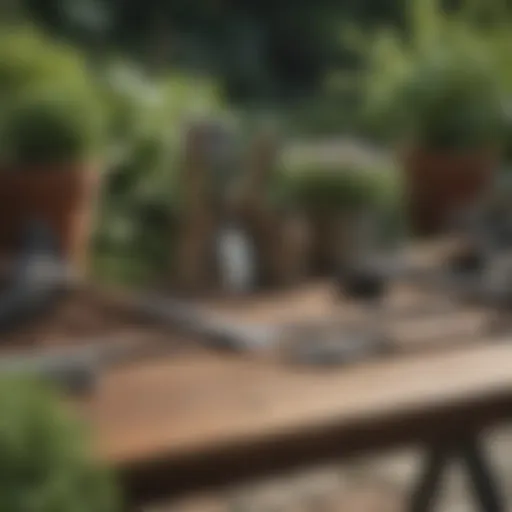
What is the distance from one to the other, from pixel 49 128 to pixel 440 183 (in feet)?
1.58

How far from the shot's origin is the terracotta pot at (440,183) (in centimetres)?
157

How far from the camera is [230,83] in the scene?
191 cm

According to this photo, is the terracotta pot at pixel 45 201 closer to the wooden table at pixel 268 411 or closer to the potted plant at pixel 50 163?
the potted plant at pixel 50 163

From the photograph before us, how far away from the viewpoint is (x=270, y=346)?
3.66ft

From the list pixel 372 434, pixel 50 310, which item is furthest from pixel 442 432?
pixel 50 310

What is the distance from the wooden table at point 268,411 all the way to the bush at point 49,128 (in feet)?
1.14

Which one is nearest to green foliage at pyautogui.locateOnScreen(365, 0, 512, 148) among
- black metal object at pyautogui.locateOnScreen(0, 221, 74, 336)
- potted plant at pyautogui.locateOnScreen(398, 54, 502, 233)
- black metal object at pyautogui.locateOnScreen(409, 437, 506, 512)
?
potted plant at pyautogui.locateOnScreen(398, 54, 502, 233)

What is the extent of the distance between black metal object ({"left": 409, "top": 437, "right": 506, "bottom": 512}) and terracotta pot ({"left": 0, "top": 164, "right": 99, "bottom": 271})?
0.44 metres

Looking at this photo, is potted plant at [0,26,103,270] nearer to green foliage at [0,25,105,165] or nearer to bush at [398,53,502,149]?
green foliage at [0,25,105,165]

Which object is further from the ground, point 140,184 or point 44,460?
point 140,184

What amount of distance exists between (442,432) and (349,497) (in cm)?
104

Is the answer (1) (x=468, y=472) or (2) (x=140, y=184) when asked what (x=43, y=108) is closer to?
(2) (x=140, y=184)

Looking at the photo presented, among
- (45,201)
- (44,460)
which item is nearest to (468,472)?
(45,201)

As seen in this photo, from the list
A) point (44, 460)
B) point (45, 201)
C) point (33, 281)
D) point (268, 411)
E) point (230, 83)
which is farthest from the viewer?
point (230, 83)
